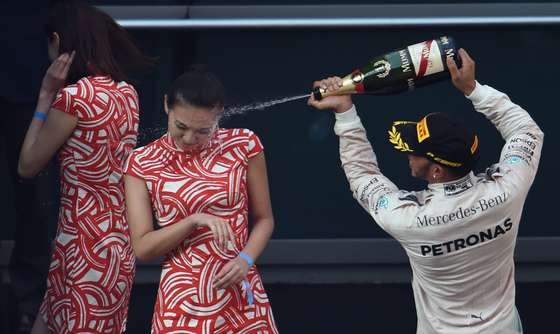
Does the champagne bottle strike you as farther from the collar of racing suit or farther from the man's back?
the collar of racing suit

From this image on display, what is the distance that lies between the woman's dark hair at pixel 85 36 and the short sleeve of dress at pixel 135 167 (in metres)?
0.65

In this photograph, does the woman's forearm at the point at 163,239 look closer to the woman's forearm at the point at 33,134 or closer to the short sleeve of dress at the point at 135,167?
the short sleeve of dress at the point at 135,167

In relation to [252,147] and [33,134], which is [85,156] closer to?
[33,134]

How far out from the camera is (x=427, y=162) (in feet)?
12.2

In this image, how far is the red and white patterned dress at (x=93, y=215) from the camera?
4.24 m

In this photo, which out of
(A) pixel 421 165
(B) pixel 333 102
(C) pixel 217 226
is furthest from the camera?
(B) pixel 333 102

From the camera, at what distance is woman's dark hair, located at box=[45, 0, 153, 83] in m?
4.26

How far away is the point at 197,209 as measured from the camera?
3.68m

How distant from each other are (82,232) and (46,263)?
983 mm

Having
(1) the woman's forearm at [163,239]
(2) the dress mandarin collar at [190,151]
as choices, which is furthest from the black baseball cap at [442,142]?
(1) the woman's forearm at [163,239]

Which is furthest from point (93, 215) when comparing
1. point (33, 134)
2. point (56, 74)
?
point (56, 74)

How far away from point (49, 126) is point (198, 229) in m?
0.77

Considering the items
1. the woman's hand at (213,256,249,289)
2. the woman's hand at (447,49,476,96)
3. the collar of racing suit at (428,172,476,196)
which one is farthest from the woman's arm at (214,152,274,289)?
the woman's hand at (447,49,476,96)

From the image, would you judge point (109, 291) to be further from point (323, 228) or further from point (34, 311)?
point (323, 228)
